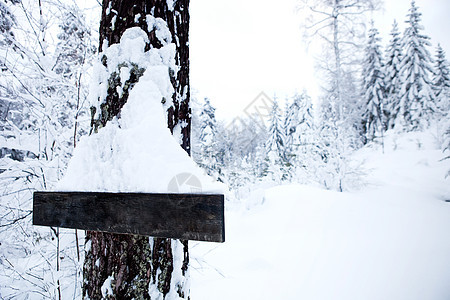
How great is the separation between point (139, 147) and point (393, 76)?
3040cm

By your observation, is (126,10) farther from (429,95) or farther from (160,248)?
(429,95)

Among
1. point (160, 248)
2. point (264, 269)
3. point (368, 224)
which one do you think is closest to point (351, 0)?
point (368, 224)

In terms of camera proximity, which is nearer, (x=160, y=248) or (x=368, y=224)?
(x=160, y=248)

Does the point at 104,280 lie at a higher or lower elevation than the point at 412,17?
lower

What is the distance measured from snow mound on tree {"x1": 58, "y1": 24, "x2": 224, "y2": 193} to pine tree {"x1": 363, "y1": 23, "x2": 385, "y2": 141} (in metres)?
27.9

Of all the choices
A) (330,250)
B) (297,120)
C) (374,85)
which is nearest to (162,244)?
(330,250)

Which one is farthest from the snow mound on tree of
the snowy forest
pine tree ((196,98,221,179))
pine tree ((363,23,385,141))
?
pine tree ((363,23,385,141))

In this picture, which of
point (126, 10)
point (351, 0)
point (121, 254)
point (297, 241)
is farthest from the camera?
point (351, 0)

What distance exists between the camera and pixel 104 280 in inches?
54.1

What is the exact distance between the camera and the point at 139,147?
122cm

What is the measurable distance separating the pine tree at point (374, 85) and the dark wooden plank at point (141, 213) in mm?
28041

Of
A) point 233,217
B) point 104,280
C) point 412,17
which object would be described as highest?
point 412,17

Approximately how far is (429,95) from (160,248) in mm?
28504

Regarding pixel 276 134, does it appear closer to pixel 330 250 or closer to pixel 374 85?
pixel 374 85
